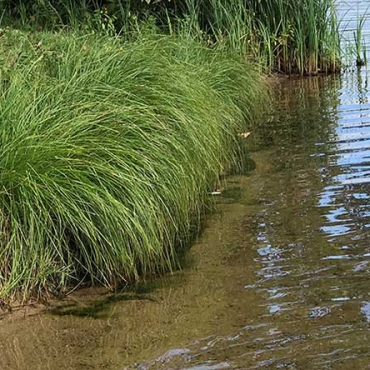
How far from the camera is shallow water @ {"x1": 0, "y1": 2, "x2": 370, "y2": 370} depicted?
11.4ft

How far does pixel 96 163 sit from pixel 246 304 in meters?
1.12

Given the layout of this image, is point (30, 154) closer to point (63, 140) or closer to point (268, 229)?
point (63, 140)

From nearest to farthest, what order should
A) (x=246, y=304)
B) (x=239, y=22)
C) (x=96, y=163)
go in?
(x=246, y=304), (x=96, y=163), (x=239, y=22)

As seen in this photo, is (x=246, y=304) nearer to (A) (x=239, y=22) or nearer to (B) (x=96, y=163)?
(B) (x=96, y=163)

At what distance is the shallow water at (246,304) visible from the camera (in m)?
3.48

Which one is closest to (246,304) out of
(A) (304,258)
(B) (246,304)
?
(B) (246,304)

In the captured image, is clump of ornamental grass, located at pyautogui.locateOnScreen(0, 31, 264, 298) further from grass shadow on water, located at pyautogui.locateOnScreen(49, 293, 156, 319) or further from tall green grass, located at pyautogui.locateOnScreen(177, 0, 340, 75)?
tall green grass, located at pyautogui.locateOnScreen(177, 0, 340, 75)

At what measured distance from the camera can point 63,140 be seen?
434cm

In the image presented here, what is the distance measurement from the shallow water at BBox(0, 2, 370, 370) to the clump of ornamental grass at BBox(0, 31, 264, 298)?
7.8 inches

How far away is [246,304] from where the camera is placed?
3.99 metres

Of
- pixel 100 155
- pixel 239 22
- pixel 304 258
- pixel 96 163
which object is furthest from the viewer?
pixel 239 22

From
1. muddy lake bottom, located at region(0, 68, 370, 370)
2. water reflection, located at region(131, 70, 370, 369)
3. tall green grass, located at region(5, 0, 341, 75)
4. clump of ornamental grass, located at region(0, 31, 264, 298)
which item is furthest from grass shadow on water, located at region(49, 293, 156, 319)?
tall green grass, located at region(5, 0, 341, 75)

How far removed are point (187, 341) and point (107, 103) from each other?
5.58 feet

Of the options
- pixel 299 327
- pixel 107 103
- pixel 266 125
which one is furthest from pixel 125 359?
pixel 266 125
